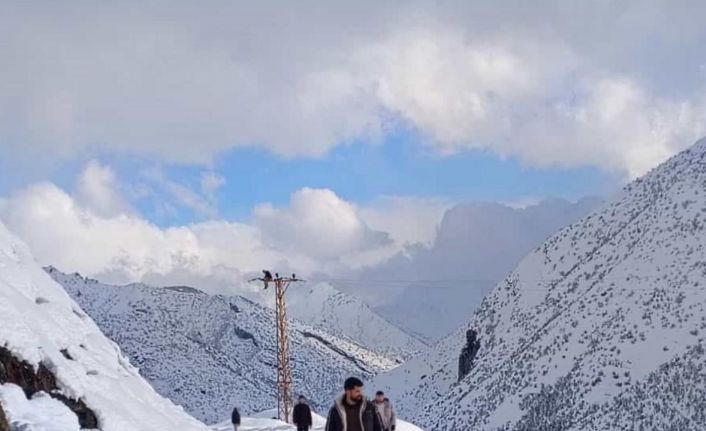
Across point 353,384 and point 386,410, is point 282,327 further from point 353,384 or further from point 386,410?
point 353,384

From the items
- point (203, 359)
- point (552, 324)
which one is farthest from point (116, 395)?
point (203, 359)

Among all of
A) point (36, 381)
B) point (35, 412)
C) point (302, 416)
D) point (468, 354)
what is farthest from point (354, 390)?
point (468, 354)

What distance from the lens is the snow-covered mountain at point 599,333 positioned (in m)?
46.5

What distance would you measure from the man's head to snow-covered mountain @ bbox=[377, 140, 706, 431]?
35641 millimetres

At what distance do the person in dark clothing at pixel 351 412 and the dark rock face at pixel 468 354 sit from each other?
66.6 m

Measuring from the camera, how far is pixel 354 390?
347 inches

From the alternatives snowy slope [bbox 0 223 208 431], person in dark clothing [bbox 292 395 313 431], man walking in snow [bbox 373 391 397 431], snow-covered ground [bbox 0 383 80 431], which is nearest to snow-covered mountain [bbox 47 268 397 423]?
person in dark clothing [bbox 292 395 313 431]

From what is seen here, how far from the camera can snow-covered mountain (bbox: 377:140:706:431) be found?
4653cm

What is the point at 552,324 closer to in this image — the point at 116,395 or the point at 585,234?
the point at 585,234

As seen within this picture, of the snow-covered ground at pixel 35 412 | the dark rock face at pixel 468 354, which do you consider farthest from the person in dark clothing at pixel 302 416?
the dark rock face at pixel 468 354

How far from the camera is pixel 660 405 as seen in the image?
4366 cm

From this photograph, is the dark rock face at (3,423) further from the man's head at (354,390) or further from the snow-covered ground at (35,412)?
the man's head at (354,390)

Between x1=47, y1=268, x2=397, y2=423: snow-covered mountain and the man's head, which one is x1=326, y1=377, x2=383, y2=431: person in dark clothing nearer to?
the man's head

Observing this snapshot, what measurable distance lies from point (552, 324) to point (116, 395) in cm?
5703
